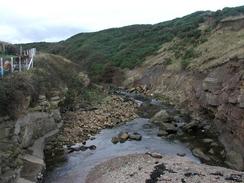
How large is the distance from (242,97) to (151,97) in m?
30.9

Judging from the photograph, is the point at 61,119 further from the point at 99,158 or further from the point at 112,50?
the point at 112,50

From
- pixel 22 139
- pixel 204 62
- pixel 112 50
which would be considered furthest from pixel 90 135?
pixel 112 50

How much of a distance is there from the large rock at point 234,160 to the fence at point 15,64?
1967 cm

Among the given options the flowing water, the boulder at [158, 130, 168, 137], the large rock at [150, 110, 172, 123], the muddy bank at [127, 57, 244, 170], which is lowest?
the flowing water

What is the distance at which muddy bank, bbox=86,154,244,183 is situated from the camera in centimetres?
2542

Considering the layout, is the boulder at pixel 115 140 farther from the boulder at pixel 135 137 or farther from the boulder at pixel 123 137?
the boulder at pixel 135 137

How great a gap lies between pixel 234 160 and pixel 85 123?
1780 cm

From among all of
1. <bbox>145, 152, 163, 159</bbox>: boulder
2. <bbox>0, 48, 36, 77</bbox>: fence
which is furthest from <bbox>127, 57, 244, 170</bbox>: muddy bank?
<bbox>0, 48, 36, 77</bbox>: fence

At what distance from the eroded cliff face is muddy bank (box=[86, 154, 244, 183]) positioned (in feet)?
10.0

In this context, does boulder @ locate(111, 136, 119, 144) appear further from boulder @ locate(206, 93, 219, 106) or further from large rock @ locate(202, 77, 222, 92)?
large rock @ locate(202, 77, 222, 92)

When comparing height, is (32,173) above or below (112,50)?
below

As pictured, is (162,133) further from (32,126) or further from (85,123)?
(32,126)

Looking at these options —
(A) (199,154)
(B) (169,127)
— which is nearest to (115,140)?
(B) (169,127)

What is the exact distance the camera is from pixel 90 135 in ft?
125
